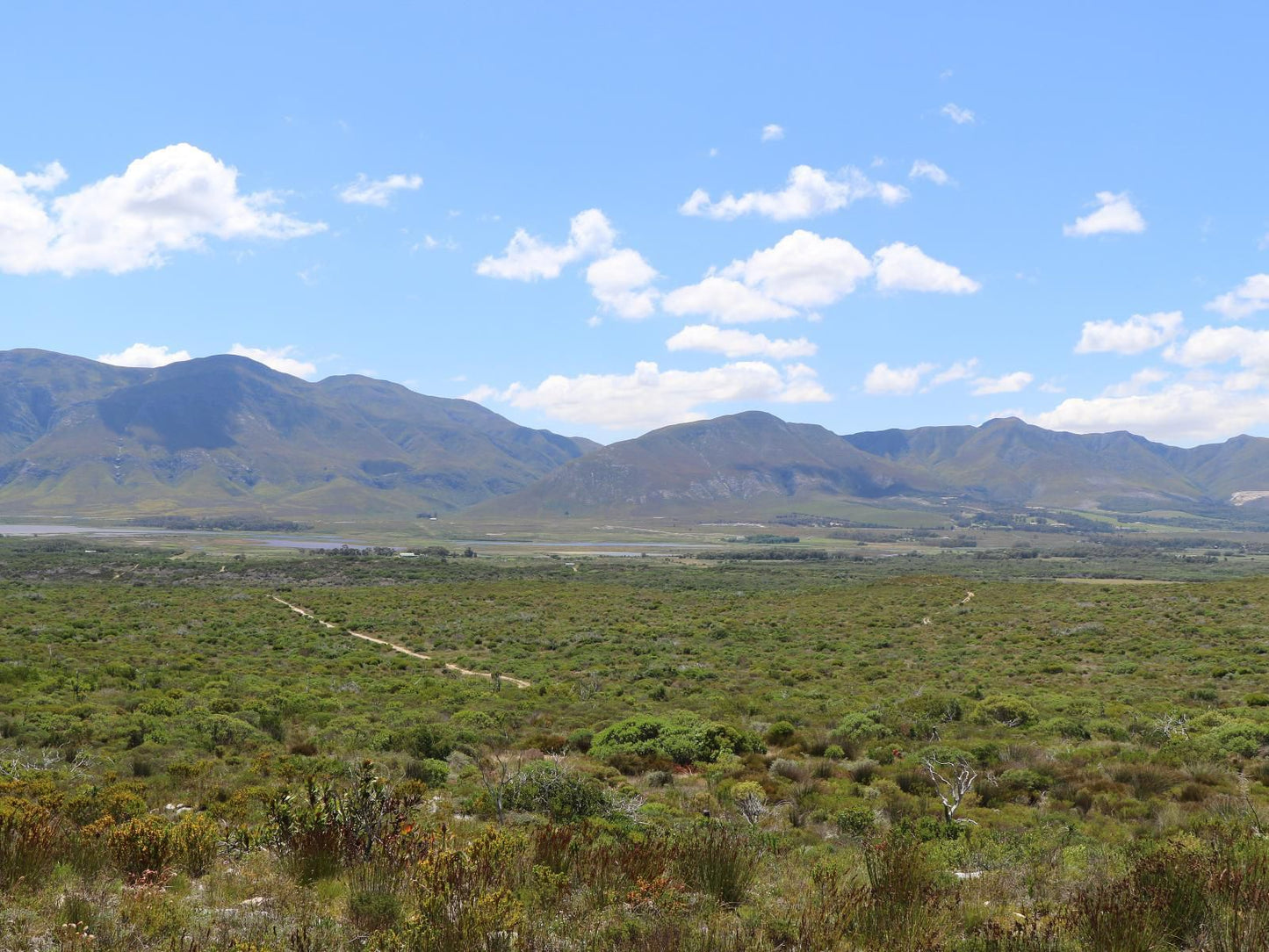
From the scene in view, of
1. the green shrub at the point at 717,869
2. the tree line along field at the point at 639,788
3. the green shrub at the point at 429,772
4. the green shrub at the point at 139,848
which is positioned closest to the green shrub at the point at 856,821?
the tree line along field at the point at 639,788

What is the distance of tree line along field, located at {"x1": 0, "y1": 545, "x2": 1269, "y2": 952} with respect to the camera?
194 inches

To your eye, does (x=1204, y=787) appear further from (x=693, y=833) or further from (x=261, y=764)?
(x=261, y=764)

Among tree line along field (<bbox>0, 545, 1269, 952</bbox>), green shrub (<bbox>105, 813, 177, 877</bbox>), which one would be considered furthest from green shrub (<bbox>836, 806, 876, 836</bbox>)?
green shrub (<bbox>105, 813, 177, 877</bbox>)

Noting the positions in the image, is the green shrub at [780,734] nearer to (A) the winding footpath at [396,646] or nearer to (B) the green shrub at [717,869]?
(B) the green shrub at [717,869]

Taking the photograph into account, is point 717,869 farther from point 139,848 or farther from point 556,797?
point 139,848

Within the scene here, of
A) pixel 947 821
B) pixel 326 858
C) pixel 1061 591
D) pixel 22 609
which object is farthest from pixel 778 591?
pixel 326 858

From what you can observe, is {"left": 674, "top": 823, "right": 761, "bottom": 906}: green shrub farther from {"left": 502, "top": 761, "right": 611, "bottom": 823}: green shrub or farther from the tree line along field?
{"left": 502, "top": 761, "right": 611, "bottom": 823}: green shrub

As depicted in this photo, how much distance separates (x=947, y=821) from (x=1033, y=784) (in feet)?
12.5

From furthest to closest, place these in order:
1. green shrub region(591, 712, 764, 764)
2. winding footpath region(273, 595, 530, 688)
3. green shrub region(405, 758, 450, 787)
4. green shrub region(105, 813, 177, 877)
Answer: winding footpath region(273, 595, 530, 688)
green shrub region(591, 712, 764, 764)
green shrub region(405, 758, 450, 787)
green shrub region(105, 813, 177, 877)

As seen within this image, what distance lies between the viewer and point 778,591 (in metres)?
71.1

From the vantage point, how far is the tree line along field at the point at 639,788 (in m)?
4.92

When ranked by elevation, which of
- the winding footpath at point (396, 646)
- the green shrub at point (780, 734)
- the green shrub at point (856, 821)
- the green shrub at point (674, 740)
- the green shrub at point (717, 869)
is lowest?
the winding footpath at point (396, 646)

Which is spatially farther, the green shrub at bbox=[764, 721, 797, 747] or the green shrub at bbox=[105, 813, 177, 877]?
the green shrub at bbox=[764, 721, 797, 747]

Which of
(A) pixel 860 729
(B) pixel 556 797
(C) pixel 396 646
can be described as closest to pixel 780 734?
(A) pixel 860 729
